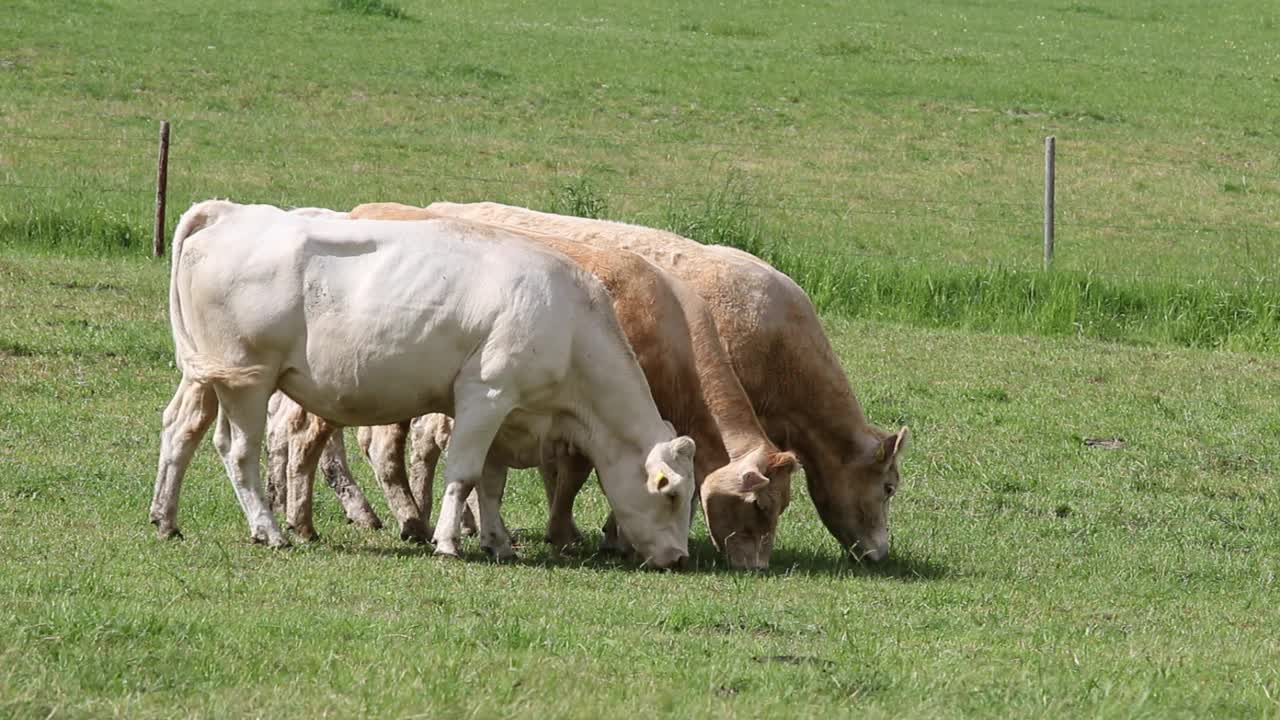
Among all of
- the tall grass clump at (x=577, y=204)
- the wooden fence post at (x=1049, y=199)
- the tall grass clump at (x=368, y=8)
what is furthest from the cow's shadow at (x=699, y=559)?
the tall grass clump at (x=368, y=8)

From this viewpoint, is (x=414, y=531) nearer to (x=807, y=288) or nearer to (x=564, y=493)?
(x=564, y=493)

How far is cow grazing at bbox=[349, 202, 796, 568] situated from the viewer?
994 cm

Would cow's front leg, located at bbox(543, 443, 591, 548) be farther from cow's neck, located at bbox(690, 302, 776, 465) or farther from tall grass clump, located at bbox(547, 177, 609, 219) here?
tall grass clump, located at bbox(547, 177, 609, 219)

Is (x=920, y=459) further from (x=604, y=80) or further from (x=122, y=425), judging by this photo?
(x=604, y=80)

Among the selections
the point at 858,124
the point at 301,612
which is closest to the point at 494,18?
the point at 858,124

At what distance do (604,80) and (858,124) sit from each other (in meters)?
5.26

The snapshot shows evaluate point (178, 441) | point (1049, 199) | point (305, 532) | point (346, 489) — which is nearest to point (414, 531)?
point (346, 489)

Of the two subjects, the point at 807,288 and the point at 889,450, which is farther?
the point at 807,288

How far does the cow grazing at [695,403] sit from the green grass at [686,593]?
0.30m

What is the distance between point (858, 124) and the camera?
116 ft

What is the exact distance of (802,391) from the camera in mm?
10961

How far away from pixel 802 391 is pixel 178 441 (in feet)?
11.4

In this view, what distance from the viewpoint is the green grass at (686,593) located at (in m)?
6.34

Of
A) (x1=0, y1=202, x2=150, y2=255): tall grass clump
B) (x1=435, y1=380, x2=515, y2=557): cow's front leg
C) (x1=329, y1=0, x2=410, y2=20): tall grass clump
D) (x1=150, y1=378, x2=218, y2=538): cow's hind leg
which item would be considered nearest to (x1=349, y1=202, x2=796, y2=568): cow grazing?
(x1=435, y1=380, x2=515, y2=557): cow's front leg
